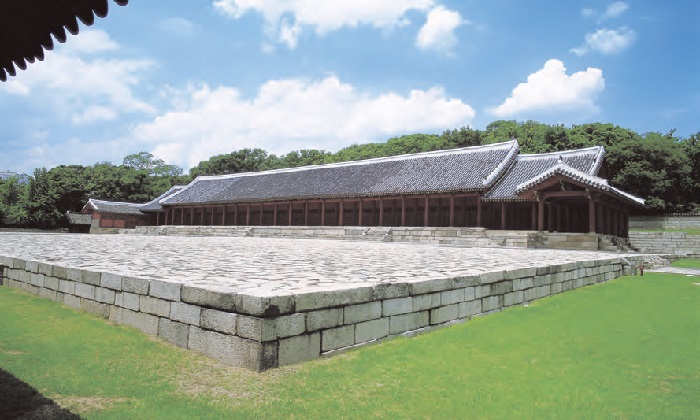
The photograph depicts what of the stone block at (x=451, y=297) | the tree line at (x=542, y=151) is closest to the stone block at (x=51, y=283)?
the stone block at (x=451, y=297)

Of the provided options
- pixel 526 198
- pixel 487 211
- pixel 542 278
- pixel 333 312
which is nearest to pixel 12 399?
pixel 333 312

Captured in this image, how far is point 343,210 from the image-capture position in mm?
34406

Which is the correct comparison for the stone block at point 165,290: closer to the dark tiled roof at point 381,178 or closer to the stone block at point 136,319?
the stone block at point 136,319

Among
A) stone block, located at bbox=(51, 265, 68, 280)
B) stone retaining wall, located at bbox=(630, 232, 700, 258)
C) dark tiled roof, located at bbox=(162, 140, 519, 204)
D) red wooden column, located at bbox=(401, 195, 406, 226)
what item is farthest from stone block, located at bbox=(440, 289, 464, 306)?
stone retaining wall, located at bbox=(630, 232, 700, 258)

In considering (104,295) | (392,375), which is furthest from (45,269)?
(392,375)

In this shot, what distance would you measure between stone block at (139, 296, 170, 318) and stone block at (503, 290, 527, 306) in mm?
5500

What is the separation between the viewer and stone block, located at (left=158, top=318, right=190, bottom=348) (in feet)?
15.3

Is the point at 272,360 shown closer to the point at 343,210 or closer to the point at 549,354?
the point at 549,354

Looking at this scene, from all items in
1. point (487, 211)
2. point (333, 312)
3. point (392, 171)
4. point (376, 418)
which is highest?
point (392, 171)

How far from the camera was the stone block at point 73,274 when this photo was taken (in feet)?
21.8

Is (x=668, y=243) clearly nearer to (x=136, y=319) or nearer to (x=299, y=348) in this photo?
(x=299, y=348)

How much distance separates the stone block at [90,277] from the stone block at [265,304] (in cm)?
327

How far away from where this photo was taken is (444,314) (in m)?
6.18

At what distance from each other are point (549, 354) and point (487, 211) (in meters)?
23.9
